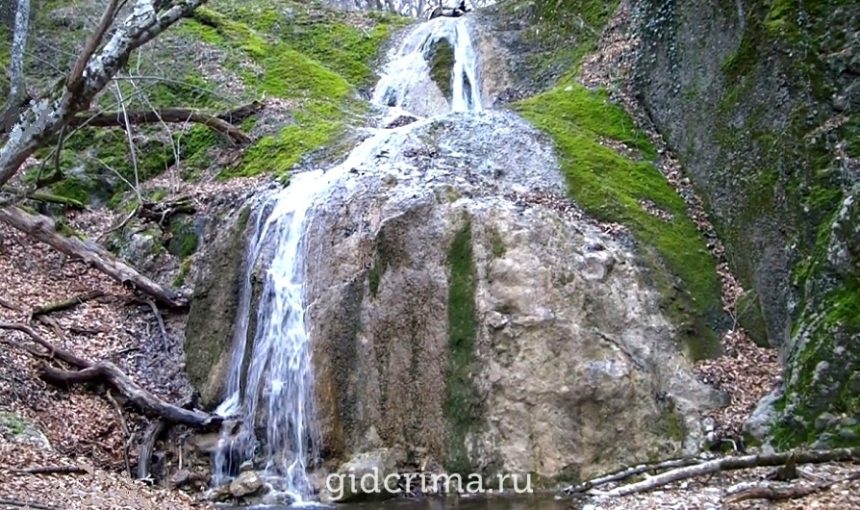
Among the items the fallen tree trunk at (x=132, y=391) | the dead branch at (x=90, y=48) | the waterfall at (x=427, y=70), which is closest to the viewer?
the dead branch at (x=90, y=48)

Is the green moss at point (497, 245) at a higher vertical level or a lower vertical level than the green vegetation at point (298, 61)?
lower

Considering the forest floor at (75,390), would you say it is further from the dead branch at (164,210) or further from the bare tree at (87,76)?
the bare tree at (87,76)

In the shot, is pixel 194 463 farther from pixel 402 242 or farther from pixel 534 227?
pixel 534 227

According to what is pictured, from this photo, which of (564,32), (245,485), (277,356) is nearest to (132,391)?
(277,356)

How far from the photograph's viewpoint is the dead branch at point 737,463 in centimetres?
679

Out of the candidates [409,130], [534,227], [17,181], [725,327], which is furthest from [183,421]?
[17,181]

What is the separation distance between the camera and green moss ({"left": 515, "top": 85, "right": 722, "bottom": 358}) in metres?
9.98

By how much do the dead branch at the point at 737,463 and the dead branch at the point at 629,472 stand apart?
0.39m

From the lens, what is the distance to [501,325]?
9445mm

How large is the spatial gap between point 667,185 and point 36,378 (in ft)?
29.9

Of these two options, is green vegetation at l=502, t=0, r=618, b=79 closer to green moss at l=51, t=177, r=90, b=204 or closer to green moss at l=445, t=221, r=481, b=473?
green moss at l=445, t=221, r=481, b=473

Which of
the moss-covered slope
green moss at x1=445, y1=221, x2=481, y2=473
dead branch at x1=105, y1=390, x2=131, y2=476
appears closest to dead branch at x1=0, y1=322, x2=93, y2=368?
dead branch at x1=105, y1=390, x2=131, y2=476

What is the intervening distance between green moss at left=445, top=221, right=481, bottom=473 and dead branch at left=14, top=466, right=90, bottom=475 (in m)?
3.83

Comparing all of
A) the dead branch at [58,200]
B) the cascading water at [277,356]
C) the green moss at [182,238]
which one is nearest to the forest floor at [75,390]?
the dead branch at [58,200]
